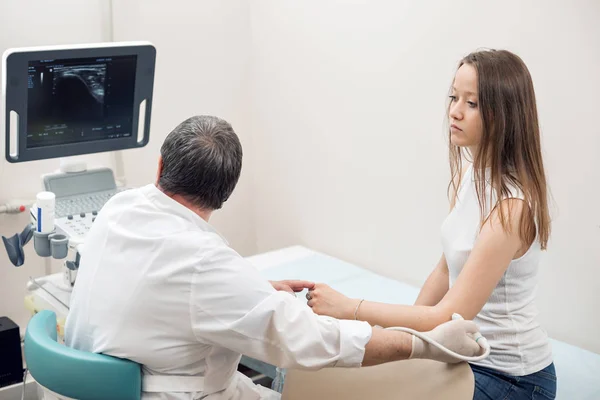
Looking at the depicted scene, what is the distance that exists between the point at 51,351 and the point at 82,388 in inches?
4.0

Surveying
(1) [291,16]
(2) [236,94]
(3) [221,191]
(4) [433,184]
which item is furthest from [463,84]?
(2) [236,94]

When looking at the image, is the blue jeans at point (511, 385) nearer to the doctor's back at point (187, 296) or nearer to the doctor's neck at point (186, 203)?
the doctor's back at point (187, 296)

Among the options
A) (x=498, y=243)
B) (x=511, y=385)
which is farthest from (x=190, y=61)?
(x=511, y=385)

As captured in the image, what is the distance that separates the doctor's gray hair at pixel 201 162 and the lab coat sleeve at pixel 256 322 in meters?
0.15

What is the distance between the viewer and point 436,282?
7.01ft

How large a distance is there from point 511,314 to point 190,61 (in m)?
2.05

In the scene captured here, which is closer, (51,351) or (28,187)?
(51,351)

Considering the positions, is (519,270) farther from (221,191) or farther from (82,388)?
(82,388)

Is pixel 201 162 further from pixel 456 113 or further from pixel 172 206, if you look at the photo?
pixel 456 113

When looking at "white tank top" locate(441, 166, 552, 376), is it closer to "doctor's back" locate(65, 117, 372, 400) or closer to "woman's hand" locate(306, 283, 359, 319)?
"woman's hand" locate(306, 283, 359, 319)

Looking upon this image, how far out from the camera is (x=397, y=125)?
2846mm

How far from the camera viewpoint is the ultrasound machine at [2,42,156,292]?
7.57 ft

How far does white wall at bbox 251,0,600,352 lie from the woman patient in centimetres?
49

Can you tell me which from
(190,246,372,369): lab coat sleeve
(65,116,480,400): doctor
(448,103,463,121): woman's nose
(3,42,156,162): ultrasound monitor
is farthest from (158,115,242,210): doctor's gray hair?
(3,42,156,162): ultrasound monitor
